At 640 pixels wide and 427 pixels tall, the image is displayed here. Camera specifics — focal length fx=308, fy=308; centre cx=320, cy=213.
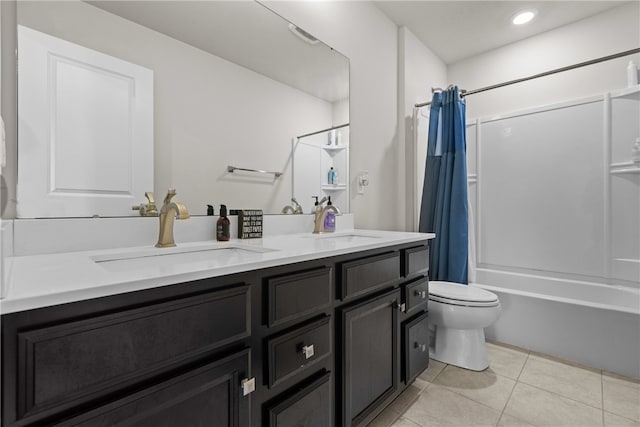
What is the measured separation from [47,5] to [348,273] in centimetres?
131

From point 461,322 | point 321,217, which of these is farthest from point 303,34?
point 461,322

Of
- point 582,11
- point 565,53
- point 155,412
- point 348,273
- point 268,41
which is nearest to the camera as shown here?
point 155,412

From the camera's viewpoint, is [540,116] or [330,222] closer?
[330,222]

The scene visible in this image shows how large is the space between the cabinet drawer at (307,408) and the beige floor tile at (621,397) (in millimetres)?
1481

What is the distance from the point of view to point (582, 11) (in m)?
2.31

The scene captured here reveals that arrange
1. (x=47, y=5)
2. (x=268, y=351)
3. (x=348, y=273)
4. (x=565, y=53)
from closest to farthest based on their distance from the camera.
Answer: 1. (x=268, y=351)
2. (x=47, y=5)
3. (x=348, y=273)
4. (x=565, y=53)

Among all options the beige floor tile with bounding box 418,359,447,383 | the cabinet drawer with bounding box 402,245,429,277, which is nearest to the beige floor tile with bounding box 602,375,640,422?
the beige floor tile with bounding box 418,359,447,383

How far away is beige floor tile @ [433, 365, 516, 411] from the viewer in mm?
1603

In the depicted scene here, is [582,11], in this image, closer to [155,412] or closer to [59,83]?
[59,83]

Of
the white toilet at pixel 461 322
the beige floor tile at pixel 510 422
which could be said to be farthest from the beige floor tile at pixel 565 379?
the beige floor tile at pixel 510 422

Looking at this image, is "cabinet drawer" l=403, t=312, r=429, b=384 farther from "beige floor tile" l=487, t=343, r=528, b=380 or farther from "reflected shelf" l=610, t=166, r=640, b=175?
"reflected shelf" l=610, t=166, r=640, b=175

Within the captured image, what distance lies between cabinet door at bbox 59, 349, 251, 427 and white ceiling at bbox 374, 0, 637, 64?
2.48 metres

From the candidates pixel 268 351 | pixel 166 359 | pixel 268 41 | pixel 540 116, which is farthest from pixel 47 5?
pixel 540 116

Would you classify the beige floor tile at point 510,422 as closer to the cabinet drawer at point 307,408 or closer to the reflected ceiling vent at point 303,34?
the cabinet drawer at point 307,408
